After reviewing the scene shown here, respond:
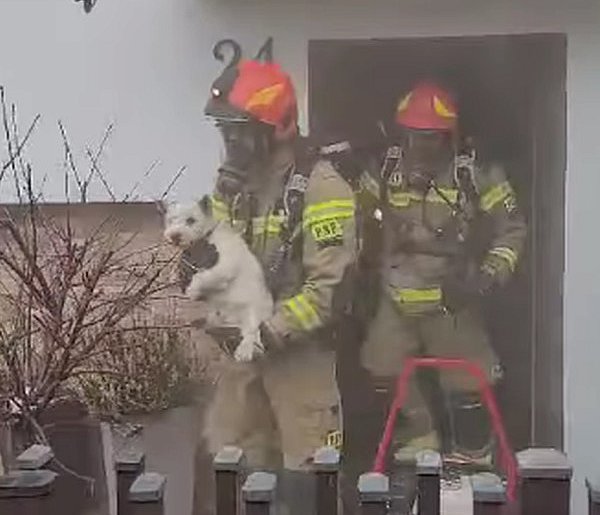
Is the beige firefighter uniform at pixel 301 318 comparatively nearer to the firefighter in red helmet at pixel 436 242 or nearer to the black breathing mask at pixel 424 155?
the firefighter in red helmet at pixel 436 242

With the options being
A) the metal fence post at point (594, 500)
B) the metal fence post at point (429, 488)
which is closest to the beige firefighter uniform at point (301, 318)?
the metal fence post at point (429, 488)

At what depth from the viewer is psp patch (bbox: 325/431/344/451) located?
4738 millimetres

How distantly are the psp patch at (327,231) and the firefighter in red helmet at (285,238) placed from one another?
0.16 ft

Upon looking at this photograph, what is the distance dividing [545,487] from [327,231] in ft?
7.92

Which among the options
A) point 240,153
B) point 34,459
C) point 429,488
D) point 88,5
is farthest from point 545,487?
point 88,5

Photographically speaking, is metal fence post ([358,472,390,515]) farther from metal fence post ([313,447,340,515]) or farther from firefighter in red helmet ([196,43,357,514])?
firefighter in red helmet ([196,43,357,514])

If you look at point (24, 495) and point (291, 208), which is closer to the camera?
point (24, 495)

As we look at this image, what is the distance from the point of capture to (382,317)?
15.7ft

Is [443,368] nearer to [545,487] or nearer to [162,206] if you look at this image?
[162,206]

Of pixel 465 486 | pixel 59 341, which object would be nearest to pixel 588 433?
pixel 465 486

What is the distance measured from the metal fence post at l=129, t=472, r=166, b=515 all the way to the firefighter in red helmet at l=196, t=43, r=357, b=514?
238cm

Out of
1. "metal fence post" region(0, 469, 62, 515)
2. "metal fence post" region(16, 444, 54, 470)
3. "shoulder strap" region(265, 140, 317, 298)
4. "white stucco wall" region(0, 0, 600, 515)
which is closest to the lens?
"metal fence post" region(0, 469, 62, 515)

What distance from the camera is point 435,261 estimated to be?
4.76 m

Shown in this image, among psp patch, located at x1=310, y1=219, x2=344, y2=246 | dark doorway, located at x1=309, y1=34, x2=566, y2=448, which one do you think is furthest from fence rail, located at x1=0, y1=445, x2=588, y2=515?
dark doorway, located at x1=309, y1=34, x2=566, y2=448
